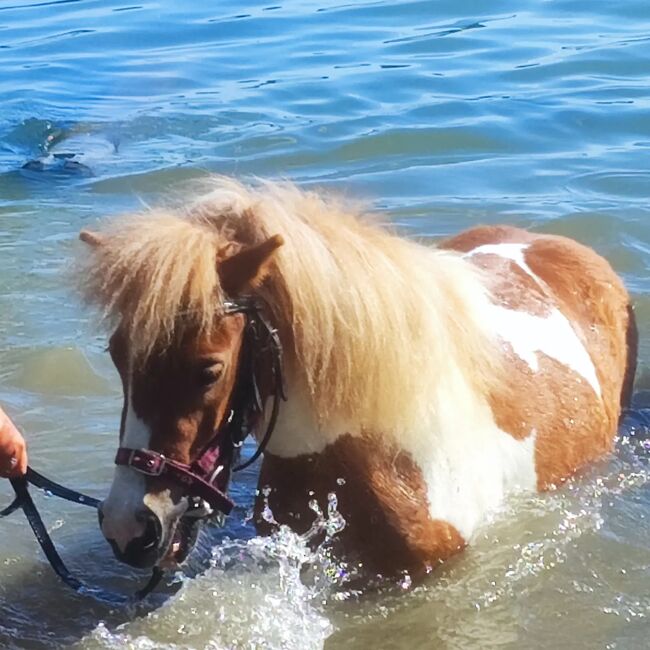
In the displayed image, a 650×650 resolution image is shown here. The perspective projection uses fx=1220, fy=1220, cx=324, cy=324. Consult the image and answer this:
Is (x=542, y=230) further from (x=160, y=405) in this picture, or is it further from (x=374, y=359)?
(x=160, y=405)

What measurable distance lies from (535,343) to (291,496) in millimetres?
1134

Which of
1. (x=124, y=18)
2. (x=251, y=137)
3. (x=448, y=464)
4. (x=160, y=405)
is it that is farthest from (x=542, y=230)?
(x=124, y=18)

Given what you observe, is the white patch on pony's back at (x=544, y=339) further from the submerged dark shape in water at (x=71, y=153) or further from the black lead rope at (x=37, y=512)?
the submerged dark shape in water at (x=71, y=153)

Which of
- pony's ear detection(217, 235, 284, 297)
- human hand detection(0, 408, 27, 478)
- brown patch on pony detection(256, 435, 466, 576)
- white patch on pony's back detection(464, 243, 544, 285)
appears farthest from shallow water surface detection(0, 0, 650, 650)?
white patch on pony's back detection(464, 243, 544, 285)

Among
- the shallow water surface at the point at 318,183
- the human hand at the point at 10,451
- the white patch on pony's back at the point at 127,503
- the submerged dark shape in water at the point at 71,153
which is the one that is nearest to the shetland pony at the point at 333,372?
the white patch on pony's back at the point at 127,503

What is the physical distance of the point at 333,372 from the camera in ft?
10.5

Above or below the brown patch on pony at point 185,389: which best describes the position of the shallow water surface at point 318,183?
below

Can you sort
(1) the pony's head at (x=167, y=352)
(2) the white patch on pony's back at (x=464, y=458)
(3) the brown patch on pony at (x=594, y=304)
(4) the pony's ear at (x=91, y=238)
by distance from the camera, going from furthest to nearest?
(3) the brown patch on pony at (x=594, y=304) < (2) the white patch on pony's back at (x=464, y=458) < (4) the pony's ear at (x=91, y=238) < (1) the pony's head at (x=167, y=352)

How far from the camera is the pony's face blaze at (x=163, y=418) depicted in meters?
2.94

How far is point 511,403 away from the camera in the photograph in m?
3.84

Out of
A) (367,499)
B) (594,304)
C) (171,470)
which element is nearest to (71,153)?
(594,304)

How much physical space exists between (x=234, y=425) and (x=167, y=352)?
1.03 ft

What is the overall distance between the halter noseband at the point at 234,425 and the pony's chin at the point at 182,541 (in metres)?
0.05

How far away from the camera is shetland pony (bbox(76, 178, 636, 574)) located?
117 inches
